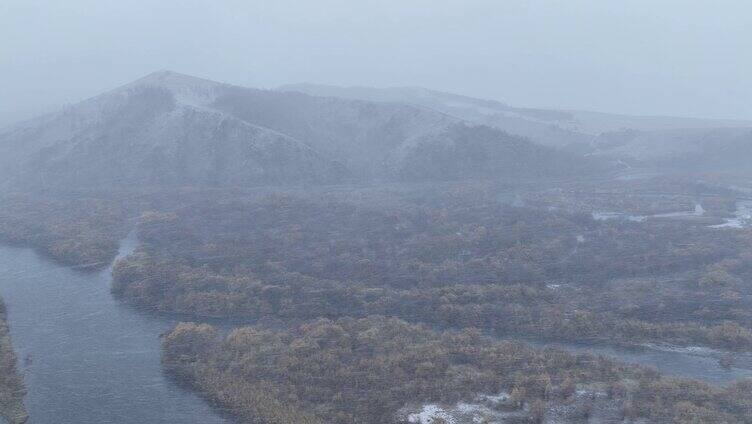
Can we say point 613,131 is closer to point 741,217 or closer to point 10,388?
point 741,217

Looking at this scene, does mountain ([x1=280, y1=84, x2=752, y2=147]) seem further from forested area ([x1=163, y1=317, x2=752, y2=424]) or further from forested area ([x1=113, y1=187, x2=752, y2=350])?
forested area ([x1=163, y1=317, x2=752, y2=424])

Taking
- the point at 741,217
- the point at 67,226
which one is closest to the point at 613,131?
the point at 741,217

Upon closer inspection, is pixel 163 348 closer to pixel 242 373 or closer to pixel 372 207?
pixel 242 373

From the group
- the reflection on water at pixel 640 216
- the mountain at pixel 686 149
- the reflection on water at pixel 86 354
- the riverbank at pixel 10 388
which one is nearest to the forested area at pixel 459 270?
the reflection on water at pixel 640 216

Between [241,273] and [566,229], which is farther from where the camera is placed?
[566,229]

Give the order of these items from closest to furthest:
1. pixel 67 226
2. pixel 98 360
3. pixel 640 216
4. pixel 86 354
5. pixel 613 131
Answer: pixel 98 360 → pixel 86 354 → pixel 67 226 → pixel 640 216 → pixel 613 131

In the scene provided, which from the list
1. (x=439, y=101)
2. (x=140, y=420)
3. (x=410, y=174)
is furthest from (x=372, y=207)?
(x=439, y=101)

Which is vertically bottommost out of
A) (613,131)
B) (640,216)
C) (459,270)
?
(459,270)
